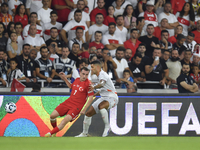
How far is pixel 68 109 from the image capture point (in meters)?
7.12

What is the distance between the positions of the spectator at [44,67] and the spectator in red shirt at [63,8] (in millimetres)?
2138

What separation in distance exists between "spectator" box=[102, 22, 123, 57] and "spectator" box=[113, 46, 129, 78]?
574 millimetres

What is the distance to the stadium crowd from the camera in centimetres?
909

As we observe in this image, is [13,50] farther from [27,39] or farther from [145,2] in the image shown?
[145,2]

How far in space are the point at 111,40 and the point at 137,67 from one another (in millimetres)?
1413

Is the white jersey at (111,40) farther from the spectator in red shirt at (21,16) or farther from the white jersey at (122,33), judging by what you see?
the spectator in red shirt at (21,16)

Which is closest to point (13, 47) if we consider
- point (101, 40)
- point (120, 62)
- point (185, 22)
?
point (101, 40)

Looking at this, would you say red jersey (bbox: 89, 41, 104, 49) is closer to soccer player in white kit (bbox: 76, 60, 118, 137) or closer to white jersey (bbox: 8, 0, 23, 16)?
white jersey (bbox: 8, 0, 23, 16)

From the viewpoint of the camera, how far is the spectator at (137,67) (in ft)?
31.1

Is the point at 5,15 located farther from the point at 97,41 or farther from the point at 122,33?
the point at 122,33

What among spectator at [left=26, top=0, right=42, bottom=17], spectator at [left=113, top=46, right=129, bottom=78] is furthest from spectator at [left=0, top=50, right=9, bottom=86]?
spectator at [left=113, top=46, right=129, bottom=78]

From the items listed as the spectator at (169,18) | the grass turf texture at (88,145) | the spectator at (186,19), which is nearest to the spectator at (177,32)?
the spectator at (169,18)

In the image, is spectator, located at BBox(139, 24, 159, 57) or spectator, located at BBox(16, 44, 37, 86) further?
spectator, located at BBox(139, 24, 159, 57)

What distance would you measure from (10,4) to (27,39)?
150 cm
